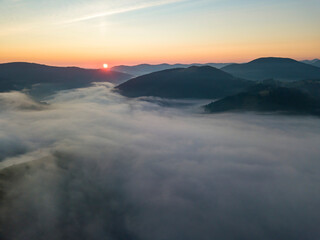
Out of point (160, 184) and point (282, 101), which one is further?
point (282, 101)

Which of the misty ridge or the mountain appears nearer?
the misty ridge

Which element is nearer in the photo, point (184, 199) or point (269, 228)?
point (269, 228)

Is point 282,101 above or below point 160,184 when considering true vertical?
above

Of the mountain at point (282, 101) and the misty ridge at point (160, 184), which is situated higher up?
the mountain at point (282, 101)

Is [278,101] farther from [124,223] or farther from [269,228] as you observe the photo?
[124,223]

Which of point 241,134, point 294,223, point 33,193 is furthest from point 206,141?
point 33,193

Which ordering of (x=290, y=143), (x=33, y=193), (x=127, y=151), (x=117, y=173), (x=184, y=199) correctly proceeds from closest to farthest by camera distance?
(x=33, y=193)
(x=184, y=199)
(x=117, y=173)
(x=127, y=151)
(x=290, y=143)

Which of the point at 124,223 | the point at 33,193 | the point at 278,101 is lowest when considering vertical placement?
the point at 124,223

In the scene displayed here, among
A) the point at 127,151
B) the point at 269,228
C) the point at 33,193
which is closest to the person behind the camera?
the point at 269,228

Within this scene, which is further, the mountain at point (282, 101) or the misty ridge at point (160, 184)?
the mountain at point (282, 101)

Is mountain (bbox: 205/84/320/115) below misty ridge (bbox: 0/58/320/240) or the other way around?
the other way around

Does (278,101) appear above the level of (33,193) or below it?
above
